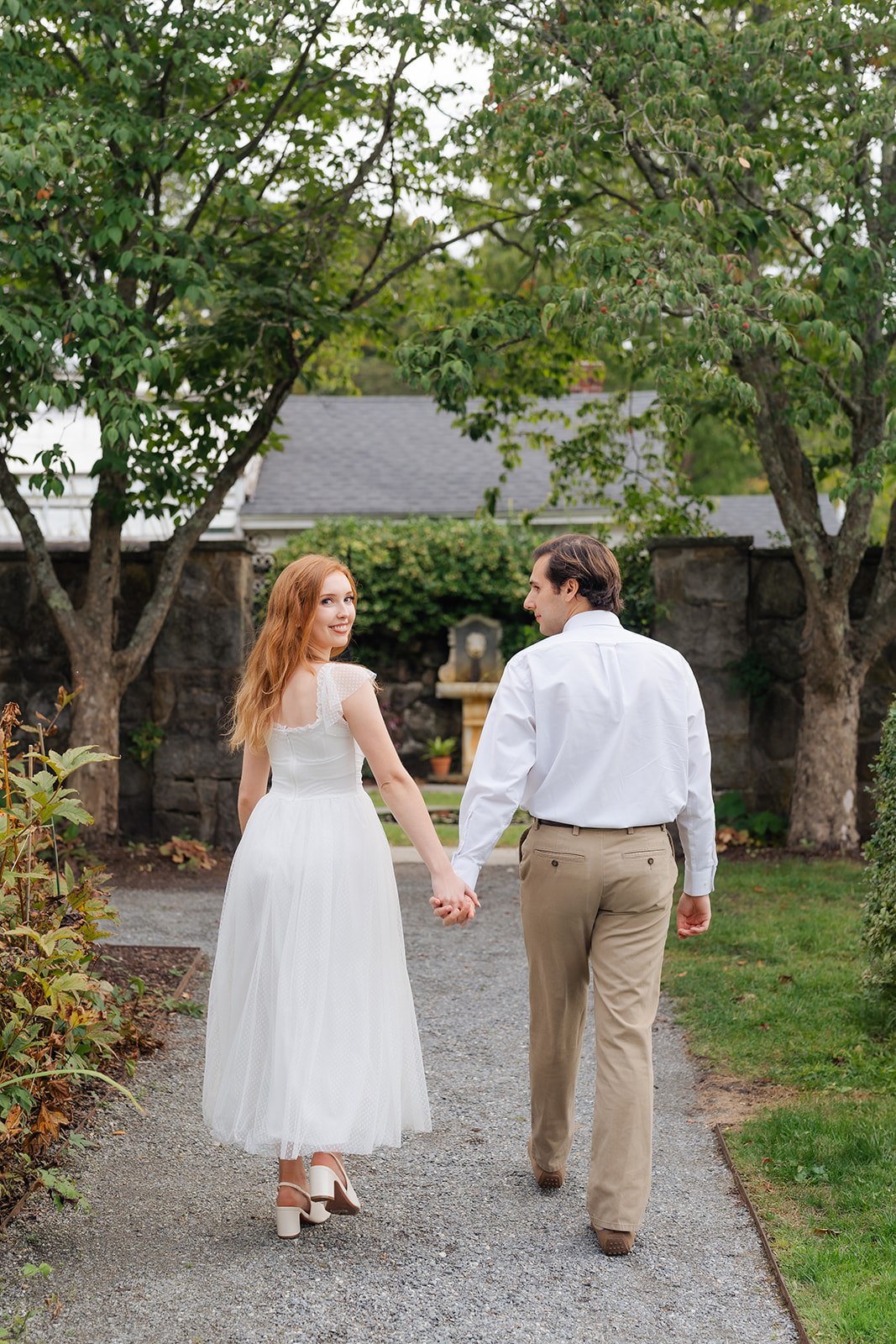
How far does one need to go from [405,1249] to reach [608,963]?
0.88 metres

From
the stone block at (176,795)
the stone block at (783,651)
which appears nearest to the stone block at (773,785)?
the stone block at (783,651)

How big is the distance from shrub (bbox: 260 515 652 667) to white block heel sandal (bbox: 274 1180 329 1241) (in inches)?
427

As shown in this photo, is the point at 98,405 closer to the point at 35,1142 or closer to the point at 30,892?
the point at 30,892

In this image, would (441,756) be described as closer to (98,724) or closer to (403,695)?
(403,695)

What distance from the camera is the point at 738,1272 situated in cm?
300

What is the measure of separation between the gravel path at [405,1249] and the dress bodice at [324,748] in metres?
1.16

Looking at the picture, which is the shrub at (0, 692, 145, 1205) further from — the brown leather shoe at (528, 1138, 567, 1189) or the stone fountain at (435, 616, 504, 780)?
the stone fountain at (435, 616, 504, 780)

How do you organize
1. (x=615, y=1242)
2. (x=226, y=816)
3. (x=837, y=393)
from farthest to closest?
1. (x=226, y=816)
2. (x=837, y=393)
3. (x=615, y=1242)

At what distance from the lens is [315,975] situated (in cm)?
310

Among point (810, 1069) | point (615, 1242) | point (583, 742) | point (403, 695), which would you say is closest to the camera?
point (615, 1242)

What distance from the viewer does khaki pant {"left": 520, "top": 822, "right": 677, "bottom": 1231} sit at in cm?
306

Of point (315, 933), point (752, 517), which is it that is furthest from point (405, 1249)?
point (752, 517)

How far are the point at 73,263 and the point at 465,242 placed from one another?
3.20 meters

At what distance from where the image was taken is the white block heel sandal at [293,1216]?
3.13 m
